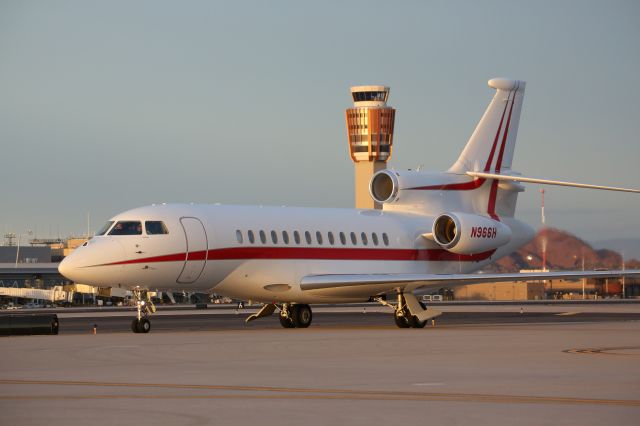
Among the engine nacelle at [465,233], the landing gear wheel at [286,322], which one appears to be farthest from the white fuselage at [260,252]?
the landing gear wheel at [286,322]

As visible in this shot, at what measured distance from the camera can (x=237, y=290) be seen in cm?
Result: 3631

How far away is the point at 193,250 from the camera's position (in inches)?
1361

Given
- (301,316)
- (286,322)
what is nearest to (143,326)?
(286,322)

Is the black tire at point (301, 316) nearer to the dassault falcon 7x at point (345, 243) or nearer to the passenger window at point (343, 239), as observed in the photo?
the dassault falcon 7x at point (345, 243)

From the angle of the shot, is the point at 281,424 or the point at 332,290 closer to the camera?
the point at 281,424

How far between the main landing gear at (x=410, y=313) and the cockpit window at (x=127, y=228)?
30.6ft

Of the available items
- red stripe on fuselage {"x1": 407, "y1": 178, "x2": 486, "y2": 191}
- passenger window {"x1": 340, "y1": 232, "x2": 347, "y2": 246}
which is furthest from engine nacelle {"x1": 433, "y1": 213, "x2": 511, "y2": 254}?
passenger window {"x1": 340, "y1": 232, "x2": 347, "y2": 246}

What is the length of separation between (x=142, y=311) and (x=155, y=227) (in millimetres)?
2571

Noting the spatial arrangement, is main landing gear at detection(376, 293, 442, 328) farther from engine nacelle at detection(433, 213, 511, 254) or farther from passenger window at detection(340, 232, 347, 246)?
engine nacelle at detection(433, 213, 511, 254)

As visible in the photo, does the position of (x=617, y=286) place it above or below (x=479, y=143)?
below

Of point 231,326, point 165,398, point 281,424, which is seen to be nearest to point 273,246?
point 231,326

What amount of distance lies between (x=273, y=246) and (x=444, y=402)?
22.5 metres

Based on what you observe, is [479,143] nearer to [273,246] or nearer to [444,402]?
[273,246]

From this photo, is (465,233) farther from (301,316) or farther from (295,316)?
(295,316)
